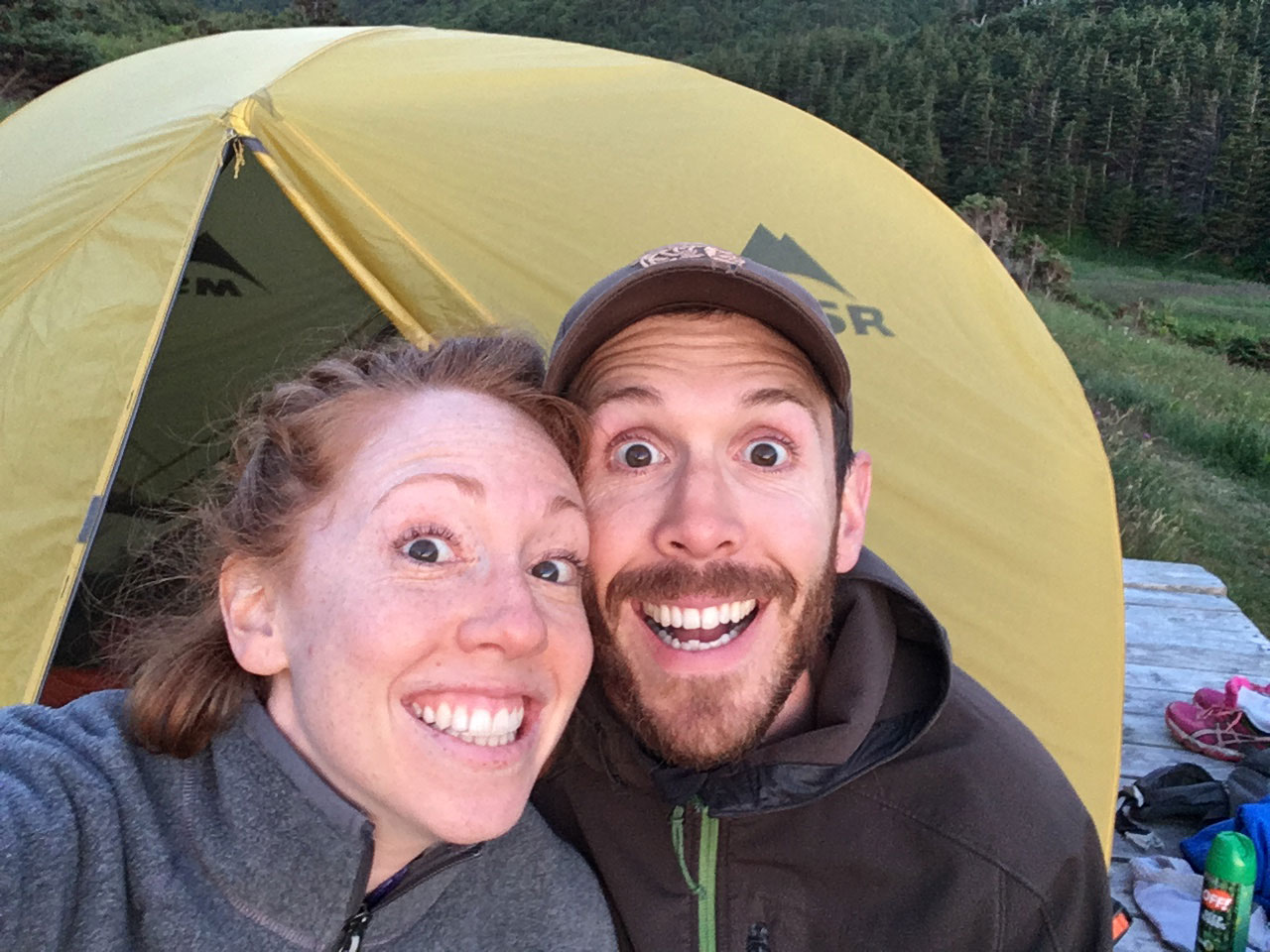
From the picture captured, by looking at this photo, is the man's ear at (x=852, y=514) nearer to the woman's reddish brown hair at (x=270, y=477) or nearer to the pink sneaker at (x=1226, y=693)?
the woman's reddish brown hair at (x=270, y=477)

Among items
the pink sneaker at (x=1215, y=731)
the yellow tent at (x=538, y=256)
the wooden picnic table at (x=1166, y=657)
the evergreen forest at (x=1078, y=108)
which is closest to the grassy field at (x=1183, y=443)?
the wooden picnic table at (x=1166, y=657)

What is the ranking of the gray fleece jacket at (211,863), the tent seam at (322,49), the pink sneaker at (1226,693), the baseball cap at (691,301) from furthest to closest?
the pink sneaker at (1226,693) → the tent seam at (322,49) → the baseball cap at (691,301) → the gray fleece jacket at (211,863)

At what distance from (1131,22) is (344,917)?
35454 mm

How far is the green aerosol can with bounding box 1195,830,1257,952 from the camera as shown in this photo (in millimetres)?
1955

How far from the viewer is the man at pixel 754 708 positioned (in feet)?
4.46

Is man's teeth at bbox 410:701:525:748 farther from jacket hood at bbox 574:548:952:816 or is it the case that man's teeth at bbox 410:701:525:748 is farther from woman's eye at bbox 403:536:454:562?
jacket hood at bbox 574:548:952:816

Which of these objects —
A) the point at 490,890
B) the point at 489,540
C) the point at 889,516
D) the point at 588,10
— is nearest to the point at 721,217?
the point at 889,516

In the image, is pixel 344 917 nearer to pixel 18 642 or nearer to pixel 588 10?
pixel 18 642

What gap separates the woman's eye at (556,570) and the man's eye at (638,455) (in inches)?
8.1

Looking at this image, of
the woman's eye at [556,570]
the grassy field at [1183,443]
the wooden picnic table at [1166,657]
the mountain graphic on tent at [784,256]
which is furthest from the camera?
the grassy field at [1183,443]

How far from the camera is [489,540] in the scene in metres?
1.22

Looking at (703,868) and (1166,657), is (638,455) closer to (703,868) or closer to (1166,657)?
(703,868)

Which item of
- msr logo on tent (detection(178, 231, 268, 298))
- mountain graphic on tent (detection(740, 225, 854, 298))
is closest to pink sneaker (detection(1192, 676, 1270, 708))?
mountain graphic on tent (detection(740, 225, 854, 298))

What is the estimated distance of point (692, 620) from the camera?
139cm
